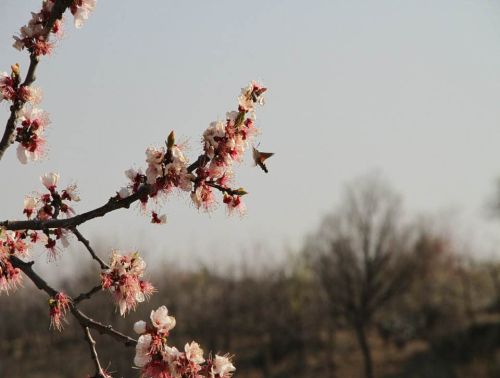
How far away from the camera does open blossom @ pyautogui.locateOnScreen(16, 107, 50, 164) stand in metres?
2.98

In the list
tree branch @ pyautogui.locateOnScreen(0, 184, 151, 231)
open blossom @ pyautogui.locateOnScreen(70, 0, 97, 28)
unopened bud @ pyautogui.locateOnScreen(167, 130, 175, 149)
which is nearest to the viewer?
unopened bud @ pyautogui.locateOnScreen(167, 130, 175, 149)

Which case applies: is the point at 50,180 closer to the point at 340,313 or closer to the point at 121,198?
the point at 121,198

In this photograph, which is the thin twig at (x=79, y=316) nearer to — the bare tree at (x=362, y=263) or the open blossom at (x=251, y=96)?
the open blossom at (x=251, y=96)

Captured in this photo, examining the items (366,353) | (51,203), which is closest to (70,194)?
(51,203)

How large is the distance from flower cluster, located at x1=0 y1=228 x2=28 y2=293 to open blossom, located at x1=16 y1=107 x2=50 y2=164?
414 millimetres

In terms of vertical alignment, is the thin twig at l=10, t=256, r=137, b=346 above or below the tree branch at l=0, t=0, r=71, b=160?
below

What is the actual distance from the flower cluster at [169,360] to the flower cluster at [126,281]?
0.36 meters

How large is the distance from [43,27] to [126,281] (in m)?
1.42

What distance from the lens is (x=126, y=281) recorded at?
297cm

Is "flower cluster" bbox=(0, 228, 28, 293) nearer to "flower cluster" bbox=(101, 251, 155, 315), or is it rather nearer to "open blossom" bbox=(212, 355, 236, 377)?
"flower cluster" bbox=(101, 251, 155, 315)

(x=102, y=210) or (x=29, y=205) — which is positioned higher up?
(x=29, y=205)

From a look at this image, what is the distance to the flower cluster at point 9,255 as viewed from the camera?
2.82m

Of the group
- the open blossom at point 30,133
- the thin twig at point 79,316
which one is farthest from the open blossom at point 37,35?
the thin twig at point 79,316

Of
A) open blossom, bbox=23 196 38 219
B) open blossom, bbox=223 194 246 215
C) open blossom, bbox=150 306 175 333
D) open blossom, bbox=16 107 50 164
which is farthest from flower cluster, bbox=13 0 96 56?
open blossom, bbox=150 306 175 333
